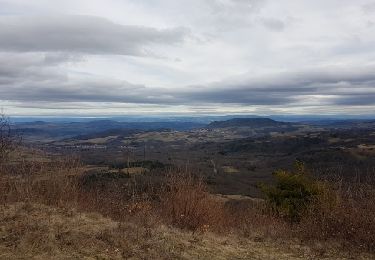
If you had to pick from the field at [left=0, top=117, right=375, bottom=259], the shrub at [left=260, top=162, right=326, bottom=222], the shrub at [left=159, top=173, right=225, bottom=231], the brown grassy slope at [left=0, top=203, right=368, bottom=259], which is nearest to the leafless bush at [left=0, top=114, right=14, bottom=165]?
the field at [left=0, top=117, right=375, bottom=259]

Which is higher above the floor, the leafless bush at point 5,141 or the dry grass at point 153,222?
the leafless bush at point 5,141

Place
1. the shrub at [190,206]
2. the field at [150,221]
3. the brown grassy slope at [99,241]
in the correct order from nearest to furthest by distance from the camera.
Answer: the brown grassy slope at [99,241]
the field at [150,221]
the shrub at [190,206]

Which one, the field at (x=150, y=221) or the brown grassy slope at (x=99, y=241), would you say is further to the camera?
the field at (x=150, y=221)

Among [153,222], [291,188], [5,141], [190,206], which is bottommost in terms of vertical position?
[291,188]

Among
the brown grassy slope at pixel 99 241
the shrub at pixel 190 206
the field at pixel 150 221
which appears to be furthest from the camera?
the shrub at pixel 190 206

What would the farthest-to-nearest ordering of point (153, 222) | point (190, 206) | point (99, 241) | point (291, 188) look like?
1. point (291, 188)
2. point (190, 206)
3. point (153, 222)
4. point (99, 241)

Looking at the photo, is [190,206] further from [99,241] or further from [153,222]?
[99,241]

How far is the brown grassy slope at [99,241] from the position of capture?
6641mm

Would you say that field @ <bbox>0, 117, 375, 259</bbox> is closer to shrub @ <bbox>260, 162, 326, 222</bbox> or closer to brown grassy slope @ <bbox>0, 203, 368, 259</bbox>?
brown grassy slope @ <bbox>0, 203, 368, 259</bbox>

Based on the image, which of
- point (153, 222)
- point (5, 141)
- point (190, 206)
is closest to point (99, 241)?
point (153, 222)

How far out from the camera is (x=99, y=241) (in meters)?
7.09

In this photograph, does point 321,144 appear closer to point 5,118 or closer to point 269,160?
point 269,160

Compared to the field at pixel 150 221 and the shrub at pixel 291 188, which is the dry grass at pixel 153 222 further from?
the shrub at pixel 291 188

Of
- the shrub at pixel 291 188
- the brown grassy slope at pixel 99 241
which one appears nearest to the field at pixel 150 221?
the brown grassy slope at pixel 99 241
